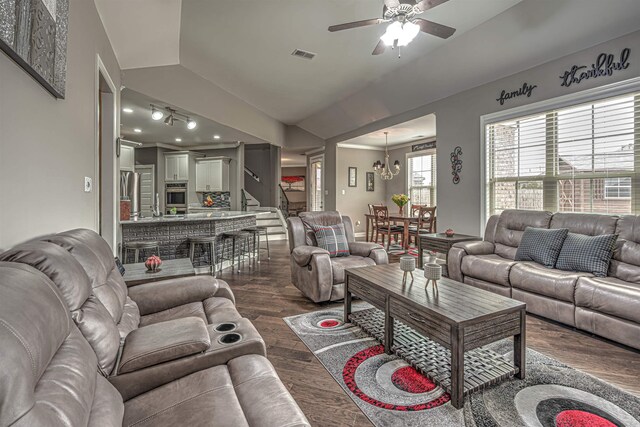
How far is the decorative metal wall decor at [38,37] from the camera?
1.21 m

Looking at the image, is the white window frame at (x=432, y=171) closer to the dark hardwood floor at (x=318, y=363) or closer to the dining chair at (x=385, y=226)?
the dining chair at (x=385, y=226)

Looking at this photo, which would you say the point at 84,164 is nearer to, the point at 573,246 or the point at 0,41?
the point at 0,41

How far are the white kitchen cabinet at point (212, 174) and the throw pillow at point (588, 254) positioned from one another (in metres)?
8.18

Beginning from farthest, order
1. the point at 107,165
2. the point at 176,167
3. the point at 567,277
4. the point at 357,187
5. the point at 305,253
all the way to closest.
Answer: the point at 357,187, the point at 176,167, the point at 107,165, the point at 305,253, the point at 567,277

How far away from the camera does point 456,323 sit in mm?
1783

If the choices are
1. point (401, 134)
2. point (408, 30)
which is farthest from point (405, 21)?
point (401, 134)

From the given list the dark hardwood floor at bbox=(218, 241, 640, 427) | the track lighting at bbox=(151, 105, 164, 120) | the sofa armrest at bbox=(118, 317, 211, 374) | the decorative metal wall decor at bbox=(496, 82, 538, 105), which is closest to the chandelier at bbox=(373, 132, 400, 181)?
the decorative metal wall decor at bbox=(496, 82, 538, 105)

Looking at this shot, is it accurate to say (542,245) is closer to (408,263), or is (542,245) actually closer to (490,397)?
(408,263)

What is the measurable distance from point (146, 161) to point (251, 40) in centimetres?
638

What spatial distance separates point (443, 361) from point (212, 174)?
8391 millimetres

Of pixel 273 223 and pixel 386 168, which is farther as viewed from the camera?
pixel 386 168

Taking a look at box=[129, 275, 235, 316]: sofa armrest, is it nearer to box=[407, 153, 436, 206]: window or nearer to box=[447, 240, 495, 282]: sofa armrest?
box=[447, 240, 495, 282]: sofa armrest

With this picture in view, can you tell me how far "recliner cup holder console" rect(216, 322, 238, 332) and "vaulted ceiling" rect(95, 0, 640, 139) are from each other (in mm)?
2977

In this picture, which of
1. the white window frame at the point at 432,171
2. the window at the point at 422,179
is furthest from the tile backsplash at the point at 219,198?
the window at the point at 422,179
